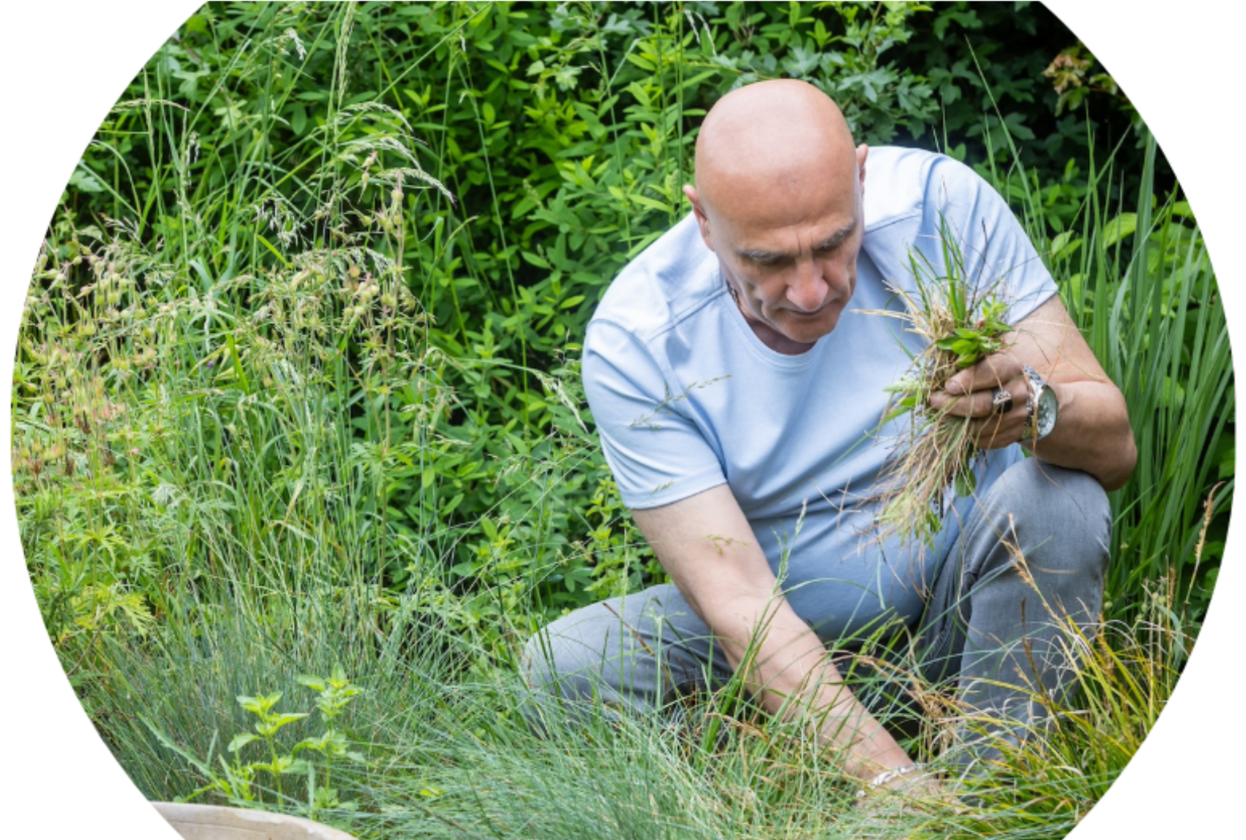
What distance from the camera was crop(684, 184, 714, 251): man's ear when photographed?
2398 mm

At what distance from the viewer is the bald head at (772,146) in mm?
2182

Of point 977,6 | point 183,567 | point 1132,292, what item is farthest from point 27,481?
point 977,6

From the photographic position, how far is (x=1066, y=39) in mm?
3773

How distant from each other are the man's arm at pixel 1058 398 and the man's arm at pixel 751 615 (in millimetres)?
499

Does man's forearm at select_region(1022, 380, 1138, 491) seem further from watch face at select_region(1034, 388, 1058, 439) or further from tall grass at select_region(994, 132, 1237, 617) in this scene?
tall grass at select_region(994, 132, 1237, 617)

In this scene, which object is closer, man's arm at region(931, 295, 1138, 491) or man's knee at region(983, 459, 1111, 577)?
man's arm at region(931, 295, 1138, 491)

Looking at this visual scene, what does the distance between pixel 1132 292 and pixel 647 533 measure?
138 cm

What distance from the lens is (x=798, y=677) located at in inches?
90.8

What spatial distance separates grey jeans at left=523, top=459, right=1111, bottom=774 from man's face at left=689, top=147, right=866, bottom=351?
497 mm

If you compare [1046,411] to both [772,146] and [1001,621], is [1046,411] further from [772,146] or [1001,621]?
[772,146]

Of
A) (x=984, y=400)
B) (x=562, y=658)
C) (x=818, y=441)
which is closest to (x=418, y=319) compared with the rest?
(x=562, y=658)

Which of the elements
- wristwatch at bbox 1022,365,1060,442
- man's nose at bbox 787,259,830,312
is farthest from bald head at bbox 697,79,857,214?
wristwatch at bbox 1022,365,1060,442

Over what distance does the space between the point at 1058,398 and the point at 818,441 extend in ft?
1.69

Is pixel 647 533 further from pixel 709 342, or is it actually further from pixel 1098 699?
pixel 1098 699
